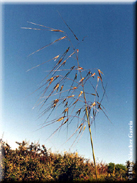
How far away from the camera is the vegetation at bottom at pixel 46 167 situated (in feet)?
10.6

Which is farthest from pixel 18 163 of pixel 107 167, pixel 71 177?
pixel 107 167

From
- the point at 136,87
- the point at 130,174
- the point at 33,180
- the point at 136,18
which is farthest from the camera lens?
the point at 33,180

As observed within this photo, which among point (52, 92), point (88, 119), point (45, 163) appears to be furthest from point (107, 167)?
point (52, 92)

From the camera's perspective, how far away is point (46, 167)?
11.6 feet

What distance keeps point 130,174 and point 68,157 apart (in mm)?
1448

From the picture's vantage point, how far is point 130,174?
3.04 metres

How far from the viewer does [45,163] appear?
3.73 metres

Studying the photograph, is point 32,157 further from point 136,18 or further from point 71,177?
point 136,18

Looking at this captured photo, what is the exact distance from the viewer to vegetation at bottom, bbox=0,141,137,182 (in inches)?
127

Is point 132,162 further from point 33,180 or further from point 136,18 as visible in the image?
point 136,18

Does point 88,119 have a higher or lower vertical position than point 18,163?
higher

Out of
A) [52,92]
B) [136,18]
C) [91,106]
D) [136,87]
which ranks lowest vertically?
[91,106]

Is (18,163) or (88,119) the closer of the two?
(88,119)

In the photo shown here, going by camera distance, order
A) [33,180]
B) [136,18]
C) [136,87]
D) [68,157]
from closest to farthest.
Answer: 1. [136,87]
2. [136,18]
3. [33,180]
4. [68,157]
